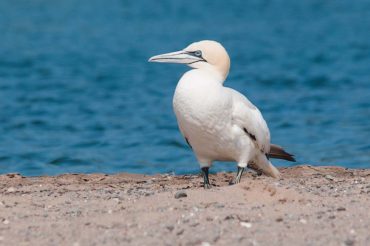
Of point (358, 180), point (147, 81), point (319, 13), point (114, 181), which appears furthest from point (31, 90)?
point (319, 13)

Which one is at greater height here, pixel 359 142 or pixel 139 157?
pixel 359 142

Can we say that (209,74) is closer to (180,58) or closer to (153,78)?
(180,58)

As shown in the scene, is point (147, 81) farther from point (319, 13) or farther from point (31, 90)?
point (319, 13)

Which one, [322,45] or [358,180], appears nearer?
[358,180]

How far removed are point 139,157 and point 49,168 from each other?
1.61 meters

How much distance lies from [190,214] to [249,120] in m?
2.07

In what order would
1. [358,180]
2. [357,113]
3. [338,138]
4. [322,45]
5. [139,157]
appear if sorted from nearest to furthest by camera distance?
[358,180]
[139,157]
[338,138]
[357,113]
[322,45]

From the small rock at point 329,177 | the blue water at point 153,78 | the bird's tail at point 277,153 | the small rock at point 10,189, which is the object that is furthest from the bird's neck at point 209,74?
the blue water at point 153,78

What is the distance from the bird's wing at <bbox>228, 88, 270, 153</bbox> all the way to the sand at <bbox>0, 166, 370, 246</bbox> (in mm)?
448

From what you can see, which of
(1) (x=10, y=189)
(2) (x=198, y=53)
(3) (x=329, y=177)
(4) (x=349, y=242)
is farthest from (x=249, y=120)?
(4) (x=349, y=242)

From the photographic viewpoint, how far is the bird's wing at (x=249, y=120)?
968cm

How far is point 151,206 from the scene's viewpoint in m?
8.43

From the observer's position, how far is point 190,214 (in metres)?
7.93

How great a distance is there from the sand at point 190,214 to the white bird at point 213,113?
1.57 ft
